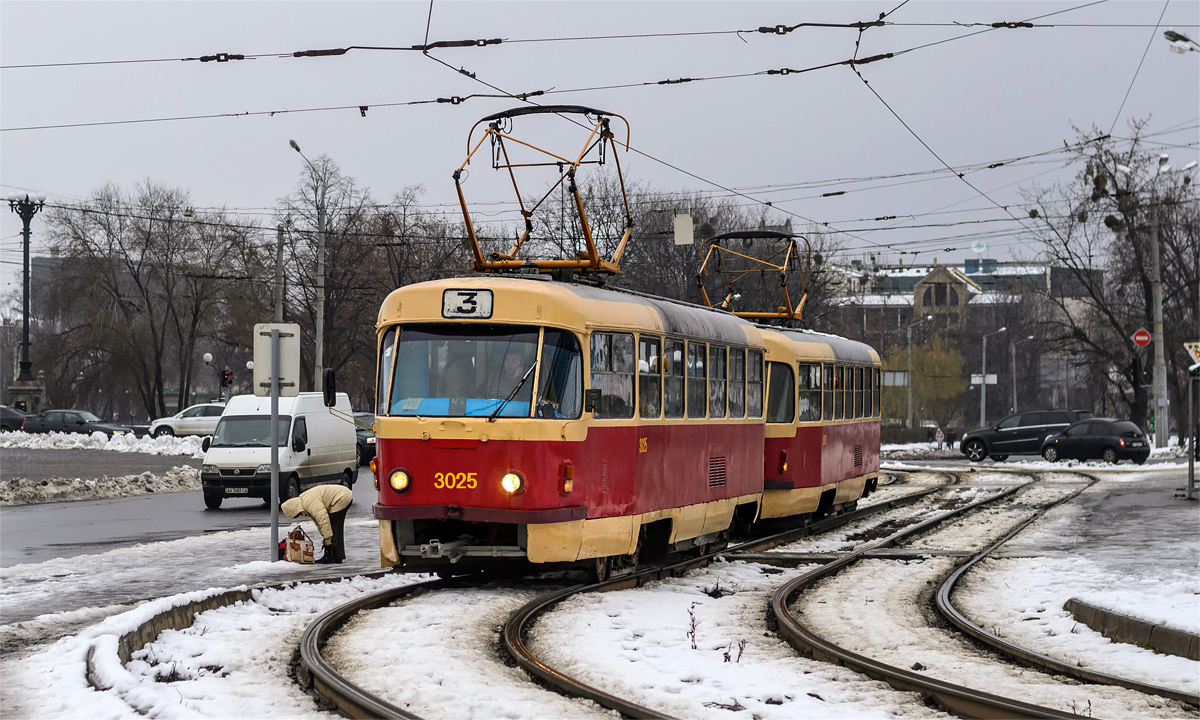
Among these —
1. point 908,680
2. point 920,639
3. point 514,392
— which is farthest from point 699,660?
point 514,392

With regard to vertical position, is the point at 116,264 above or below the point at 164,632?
above

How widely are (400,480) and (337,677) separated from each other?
3984 millimetres

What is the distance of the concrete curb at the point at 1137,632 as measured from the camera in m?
9.12

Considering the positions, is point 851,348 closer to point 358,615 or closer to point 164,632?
point 358,615

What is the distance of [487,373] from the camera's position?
11727mm

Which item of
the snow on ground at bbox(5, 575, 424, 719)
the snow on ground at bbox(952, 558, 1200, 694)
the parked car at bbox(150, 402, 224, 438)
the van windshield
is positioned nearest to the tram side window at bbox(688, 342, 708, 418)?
the snow on ground at bbox(952, 558, 1200, 694)

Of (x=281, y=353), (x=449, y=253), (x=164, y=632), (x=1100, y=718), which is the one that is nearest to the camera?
(x=1100, y=718)

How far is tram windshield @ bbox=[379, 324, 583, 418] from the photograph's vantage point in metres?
11.6

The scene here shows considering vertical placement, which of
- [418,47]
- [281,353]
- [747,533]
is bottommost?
[747,533]

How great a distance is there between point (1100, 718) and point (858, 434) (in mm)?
15463

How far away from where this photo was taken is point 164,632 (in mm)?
9711

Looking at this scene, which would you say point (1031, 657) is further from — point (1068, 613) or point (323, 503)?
point (323, 503)

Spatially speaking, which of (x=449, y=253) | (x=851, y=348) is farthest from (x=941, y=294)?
(x=851, y=348)

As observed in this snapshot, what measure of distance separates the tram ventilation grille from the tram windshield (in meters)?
3.44
